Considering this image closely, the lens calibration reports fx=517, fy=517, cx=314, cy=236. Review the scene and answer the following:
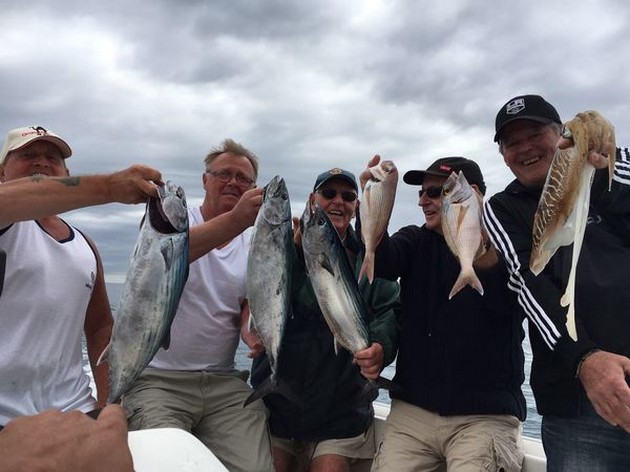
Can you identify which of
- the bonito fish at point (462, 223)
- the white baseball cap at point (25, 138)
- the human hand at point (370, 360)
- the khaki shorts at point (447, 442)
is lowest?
the khaki shorts at point (447, 442)

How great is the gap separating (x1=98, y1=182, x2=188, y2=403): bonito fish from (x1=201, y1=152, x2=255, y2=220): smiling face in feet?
4.43

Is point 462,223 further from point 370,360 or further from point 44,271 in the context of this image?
point 44,271

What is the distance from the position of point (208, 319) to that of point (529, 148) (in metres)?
2.37

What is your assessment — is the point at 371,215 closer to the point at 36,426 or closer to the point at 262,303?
the point at 262,303

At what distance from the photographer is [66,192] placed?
87.7 inches

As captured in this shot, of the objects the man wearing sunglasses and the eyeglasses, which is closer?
the man wearing sunglasses

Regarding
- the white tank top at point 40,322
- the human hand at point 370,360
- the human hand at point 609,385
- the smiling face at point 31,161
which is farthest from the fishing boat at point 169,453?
the smiling face at point 31,161

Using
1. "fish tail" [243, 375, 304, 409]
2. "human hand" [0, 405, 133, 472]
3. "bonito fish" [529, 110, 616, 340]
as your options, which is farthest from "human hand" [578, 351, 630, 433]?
"human hand" [0, 405, 133, 472]

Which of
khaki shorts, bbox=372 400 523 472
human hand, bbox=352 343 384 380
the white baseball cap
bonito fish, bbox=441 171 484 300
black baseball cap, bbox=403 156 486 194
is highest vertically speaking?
the white baseball cap

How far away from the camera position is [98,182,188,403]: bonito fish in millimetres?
2510

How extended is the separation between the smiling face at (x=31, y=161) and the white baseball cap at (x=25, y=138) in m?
0.03

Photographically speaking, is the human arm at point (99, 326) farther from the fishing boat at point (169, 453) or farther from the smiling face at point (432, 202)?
the smiling face at point (432, 202)

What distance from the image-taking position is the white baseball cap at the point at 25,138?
9.84 feet

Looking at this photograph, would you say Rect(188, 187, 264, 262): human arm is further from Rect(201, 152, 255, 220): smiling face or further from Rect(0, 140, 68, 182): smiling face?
Rect(0, 140, 68, 182): smiling face
